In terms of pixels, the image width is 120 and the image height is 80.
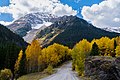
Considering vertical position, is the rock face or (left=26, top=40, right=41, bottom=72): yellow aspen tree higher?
(left=26, top=40, right=41, bottom=72): yellow aspen tree

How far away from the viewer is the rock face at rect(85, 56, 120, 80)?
96.2 ft

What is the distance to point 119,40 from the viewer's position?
170750 millimetres

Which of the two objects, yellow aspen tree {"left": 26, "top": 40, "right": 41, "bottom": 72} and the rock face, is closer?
the rock face

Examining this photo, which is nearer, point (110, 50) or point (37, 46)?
point (37, 46)

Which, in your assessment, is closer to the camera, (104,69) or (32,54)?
(104,69)

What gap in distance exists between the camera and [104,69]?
29562mm

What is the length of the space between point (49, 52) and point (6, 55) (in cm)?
3722

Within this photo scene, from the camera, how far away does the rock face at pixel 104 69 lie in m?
29.3

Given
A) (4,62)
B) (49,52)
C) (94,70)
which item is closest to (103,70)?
(94,70)

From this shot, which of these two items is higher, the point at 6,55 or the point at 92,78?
the point at 6,55

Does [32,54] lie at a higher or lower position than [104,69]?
higher

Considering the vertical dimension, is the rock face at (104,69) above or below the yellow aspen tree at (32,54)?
below

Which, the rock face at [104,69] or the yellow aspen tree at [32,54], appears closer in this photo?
the rock face at [104,69]

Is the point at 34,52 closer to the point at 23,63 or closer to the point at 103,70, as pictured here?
the point at 23,63
